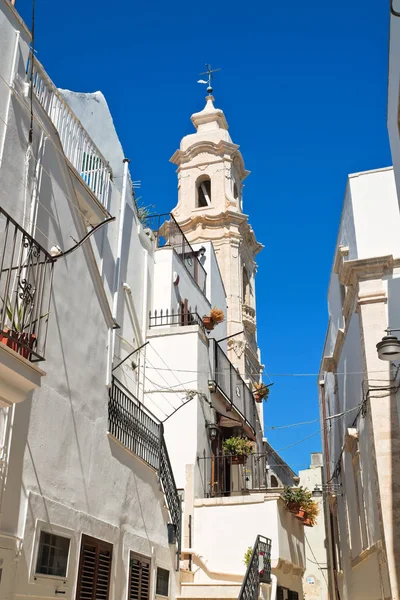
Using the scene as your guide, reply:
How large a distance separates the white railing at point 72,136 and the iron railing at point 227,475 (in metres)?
6.70

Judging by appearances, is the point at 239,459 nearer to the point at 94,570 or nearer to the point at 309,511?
the point at 309,511

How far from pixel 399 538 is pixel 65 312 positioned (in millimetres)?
7834

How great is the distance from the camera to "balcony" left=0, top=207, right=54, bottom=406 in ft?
19.5

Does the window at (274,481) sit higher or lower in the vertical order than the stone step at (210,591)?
higher

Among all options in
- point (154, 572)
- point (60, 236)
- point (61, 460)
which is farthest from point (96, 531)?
point (60, 236)

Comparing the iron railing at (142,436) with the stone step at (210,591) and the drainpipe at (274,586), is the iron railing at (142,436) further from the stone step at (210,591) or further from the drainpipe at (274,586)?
the drainpipe at (274,586)

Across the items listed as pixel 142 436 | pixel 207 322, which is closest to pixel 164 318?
pixel 207 322

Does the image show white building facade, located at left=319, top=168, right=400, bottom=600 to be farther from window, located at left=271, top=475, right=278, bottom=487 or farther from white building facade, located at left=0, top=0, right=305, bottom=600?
window, located at left=271, top=475, right=278, bottom=487

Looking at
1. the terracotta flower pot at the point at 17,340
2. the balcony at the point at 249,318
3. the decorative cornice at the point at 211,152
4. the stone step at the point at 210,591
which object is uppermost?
the decorative cornice at the point at 211,152

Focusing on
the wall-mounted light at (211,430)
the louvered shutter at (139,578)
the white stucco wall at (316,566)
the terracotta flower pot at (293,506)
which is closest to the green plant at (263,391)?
the wall-mounted light at (211,430)

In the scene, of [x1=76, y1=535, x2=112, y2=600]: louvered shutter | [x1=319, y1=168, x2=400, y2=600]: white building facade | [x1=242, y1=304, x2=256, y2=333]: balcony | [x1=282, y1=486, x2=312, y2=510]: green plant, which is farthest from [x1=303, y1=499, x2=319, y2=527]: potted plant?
[x1=242, y1=304, x2=256, y2=333]: balcony

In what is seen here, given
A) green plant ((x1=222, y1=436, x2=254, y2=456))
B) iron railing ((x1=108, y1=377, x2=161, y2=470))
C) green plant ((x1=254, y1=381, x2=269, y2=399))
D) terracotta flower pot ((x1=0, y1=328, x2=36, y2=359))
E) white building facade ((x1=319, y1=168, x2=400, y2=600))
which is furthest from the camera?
green plant ((x1=254, y1=381, x2=269, y2=399))

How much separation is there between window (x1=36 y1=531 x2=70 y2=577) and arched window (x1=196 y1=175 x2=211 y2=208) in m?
29.4

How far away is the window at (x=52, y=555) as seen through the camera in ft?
23.2
